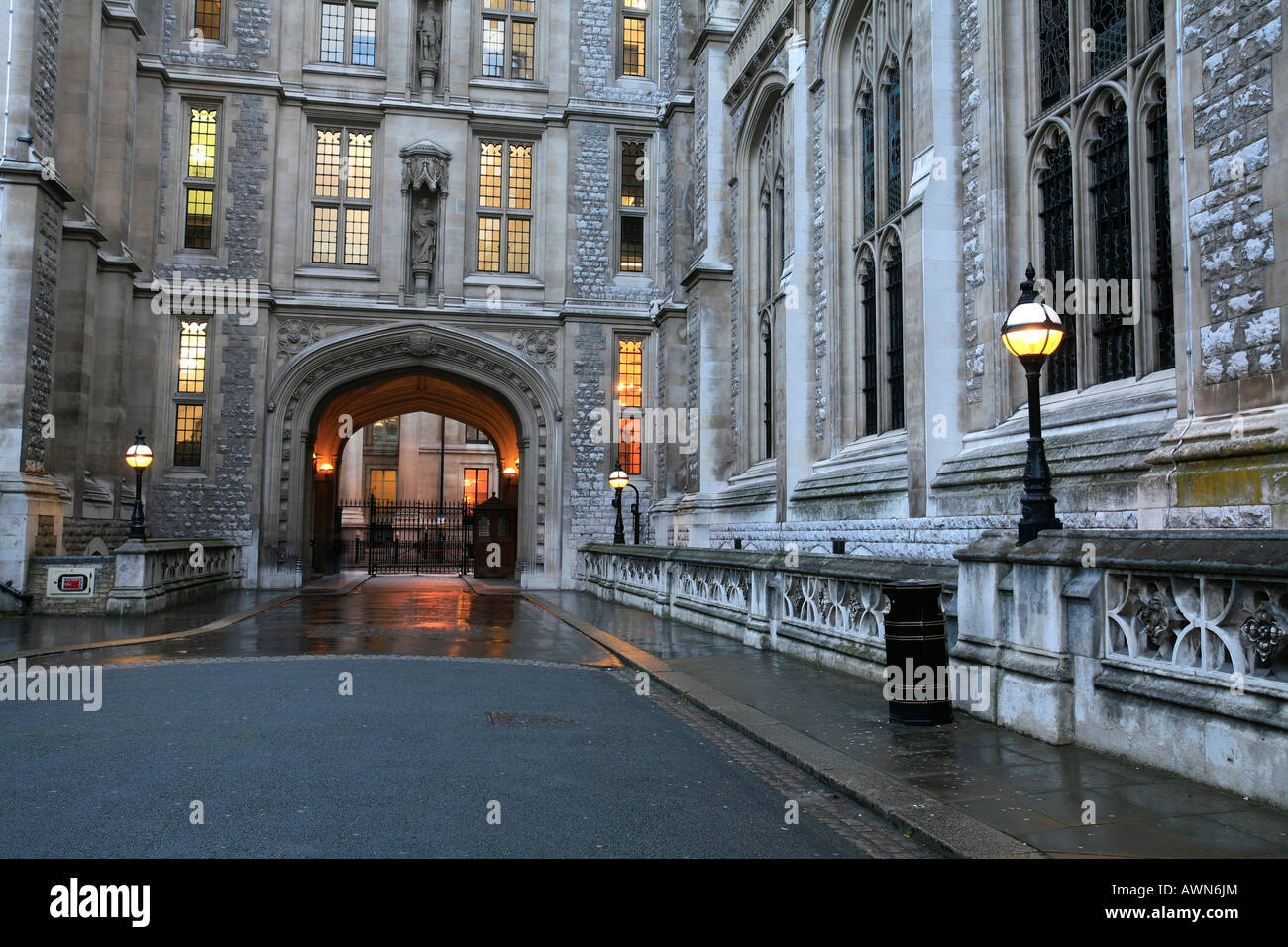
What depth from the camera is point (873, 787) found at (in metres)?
5.62

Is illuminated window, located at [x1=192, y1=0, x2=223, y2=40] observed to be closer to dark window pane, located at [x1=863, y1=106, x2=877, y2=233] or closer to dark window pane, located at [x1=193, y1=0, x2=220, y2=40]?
dark window pane, located at [x1=193, y1=0, x2=220, y2=40]

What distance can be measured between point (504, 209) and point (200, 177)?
309 inches

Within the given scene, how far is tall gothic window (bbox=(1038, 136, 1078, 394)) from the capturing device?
39.4 ft

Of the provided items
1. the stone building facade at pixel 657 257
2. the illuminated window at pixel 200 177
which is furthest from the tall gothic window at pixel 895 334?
the illuminated window at pixel 200 177

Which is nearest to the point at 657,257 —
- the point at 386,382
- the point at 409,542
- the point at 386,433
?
the point at 386,382

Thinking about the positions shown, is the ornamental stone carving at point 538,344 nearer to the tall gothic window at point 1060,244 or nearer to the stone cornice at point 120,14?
the stone cornice at point 120,14

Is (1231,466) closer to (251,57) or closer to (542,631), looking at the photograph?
(542,631)

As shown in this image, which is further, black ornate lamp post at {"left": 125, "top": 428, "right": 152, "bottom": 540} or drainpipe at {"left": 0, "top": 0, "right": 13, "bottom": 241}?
black ornate lamp post at {"left": 125, "top": 428, "right": 152, "bottom": 540}

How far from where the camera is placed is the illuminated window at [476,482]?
58719 millimetres

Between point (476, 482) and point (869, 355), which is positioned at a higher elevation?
point (869, 355)

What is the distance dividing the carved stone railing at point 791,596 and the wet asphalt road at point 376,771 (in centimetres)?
217

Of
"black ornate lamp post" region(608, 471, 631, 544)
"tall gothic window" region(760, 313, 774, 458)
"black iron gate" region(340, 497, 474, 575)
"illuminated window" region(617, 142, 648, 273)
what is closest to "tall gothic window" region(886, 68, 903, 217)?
"tall gothic window" region(760, 313, 774, 458)

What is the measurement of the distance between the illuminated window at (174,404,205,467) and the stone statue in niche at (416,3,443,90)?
10.7 meters

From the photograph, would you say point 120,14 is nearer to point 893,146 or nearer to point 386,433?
point 893,146
